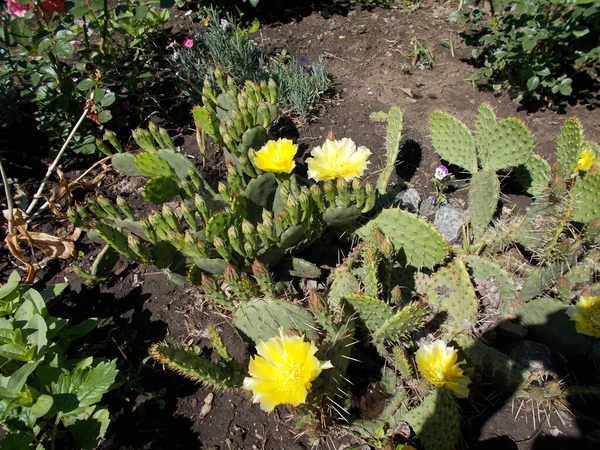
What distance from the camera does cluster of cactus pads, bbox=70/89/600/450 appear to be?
1663mm

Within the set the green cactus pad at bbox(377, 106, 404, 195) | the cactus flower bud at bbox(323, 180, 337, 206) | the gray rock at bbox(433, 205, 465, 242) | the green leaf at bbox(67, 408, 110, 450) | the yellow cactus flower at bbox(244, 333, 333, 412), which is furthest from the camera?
the gray rock at bbox(433, 205, 465, 242)

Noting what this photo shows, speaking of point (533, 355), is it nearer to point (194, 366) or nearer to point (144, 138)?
point (194, 366)

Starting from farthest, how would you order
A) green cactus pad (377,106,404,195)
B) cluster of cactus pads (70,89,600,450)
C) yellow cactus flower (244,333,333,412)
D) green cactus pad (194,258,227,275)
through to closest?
green cactus pad (377,106,404,195), green cactus pad (194,258,227,275), cluster of cactus pads (70,89,600,450), yellow cactus flower (244,333,333,412)

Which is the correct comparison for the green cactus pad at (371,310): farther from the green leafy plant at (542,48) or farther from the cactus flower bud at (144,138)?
the green leafy plant at (542,48)

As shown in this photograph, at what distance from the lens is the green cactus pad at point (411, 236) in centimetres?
195

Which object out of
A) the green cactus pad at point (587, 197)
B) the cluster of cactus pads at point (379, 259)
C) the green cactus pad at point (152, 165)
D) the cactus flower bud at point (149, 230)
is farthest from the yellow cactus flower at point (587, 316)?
the green cactus pad at point (152, 165)

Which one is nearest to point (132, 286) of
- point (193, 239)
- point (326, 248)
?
point (193, 239)

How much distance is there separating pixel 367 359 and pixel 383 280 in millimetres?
372

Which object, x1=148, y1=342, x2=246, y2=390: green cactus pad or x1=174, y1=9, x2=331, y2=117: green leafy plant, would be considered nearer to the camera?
x1=148, y1=342, x2=246, y2=390: green cactus pad

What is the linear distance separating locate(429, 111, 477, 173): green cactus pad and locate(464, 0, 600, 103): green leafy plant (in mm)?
827

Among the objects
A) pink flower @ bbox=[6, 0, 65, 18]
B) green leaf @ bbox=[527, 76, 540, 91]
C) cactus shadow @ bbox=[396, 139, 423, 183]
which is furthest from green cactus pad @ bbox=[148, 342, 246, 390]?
green leaf @ bbox=[527, 76, 540, 91]

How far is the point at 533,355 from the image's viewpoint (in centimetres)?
194

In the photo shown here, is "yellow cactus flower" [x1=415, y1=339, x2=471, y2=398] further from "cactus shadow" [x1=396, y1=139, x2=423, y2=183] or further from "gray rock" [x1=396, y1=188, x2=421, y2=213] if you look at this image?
"cactus shadow" [x1=396, y1=139, x2=423, y2=183]

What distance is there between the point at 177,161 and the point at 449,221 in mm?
1512
